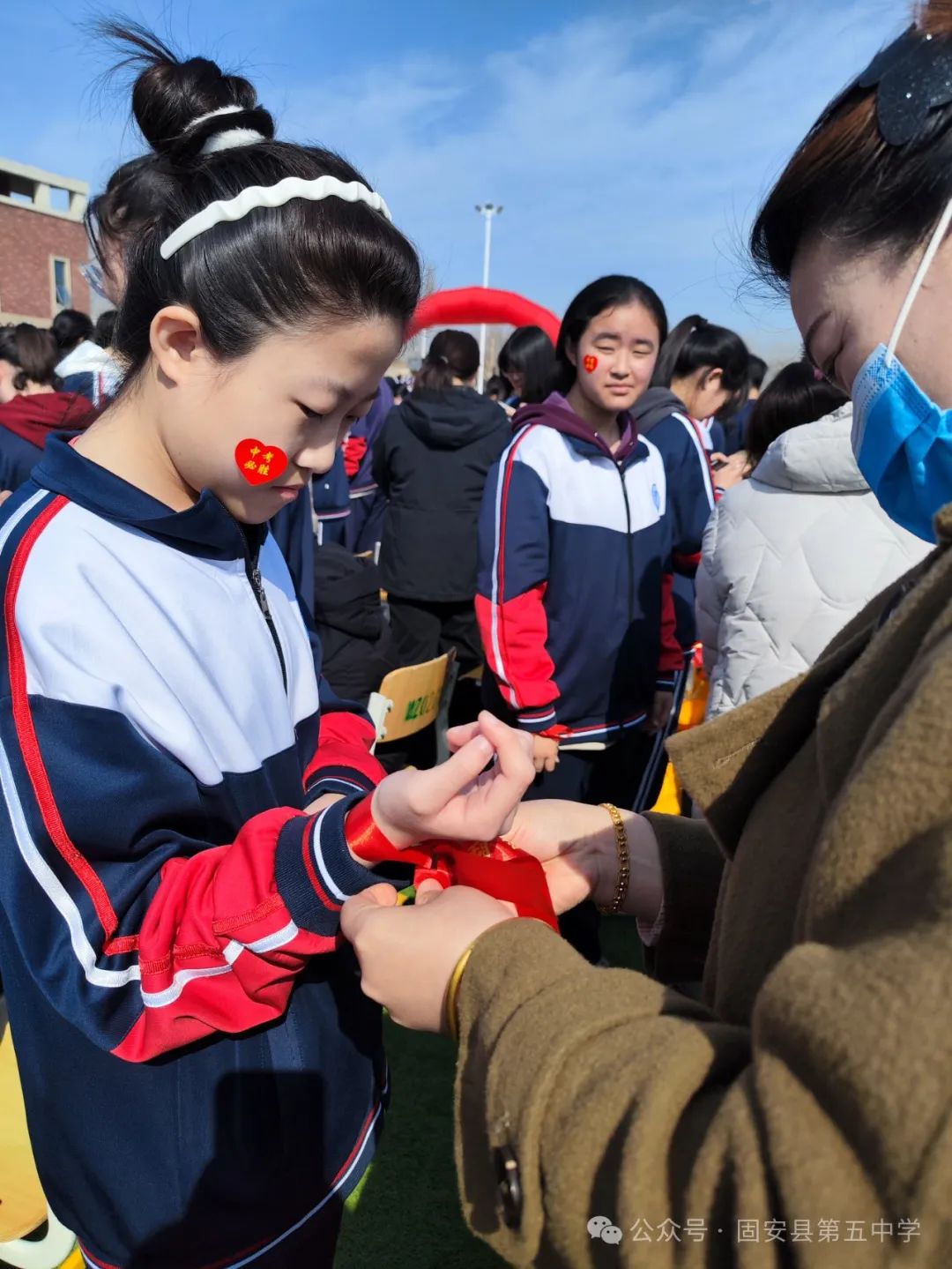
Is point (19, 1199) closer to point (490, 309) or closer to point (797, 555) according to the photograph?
point (797, 555)

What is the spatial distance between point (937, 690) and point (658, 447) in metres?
3.30

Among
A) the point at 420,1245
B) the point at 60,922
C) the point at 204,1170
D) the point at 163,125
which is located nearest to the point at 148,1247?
the point at 204,1170

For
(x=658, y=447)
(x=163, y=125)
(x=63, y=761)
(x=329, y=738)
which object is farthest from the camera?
(x=658, y=447)

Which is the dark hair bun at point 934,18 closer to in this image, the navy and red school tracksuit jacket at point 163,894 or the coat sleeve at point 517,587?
the navy and red school tracksuit jacket at point 163,894

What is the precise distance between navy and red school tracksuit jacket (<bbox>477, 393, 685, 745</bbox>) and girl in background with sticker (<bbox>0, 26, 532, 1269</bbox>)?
1.60m

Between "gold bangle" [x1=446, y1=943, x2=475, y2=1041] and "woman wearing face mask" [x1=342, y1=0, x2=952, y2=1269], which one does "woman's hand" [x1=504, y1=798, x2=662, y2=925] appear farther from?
"gold bangle" [x1=446, y1=943, x2=475, y2=1041]

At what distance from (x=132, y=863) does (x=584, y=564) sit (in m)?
2.23

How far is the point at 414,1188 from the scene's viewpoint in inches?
96.3

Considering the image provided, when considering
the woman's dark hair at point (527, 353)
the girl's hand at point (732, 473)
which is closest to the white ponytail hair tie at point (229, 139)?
the girl's hand at point (732, 473)

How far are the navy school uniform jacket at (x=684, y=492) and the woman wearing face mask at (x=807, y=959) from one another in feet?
7.61

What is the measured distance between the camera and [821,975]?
0.60m

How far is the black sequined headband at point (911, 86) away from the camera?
102 cm

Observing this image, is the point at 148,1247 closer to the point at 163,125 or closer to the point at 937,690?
the point at 937,690

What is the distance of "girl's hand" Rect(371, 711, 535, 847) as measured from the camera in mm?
1107
